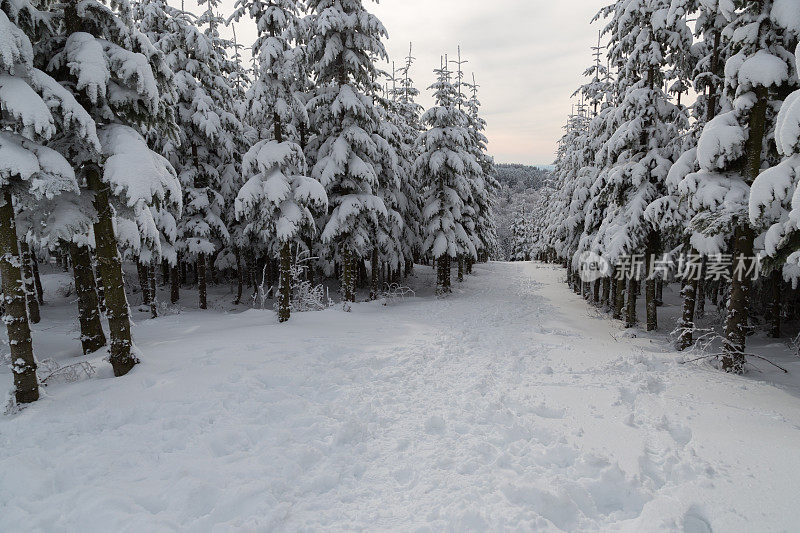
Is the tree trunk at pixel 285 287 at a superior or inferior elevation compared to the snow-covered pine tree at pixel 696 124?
inferior

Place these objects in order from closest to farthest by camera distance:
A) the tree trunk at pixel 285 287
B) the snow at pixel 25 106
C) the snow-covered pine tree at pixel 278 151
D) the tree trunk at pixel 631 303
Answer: the snow at pixel 25 106 → the snow-covered pine tree at pixel 278 151 → the tree trunk at pixel 285 287 → the tree trunk at pixel 631 303

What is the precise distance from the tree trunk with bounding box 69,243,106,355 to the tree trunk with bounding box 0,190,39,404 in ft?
12.5

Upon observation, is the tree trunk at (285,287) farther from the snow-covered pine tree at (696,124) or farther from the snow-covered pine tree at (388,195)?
the snow-covered pine tree at (696,124)

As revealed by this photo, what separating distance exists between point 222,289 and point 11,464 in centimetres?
2622

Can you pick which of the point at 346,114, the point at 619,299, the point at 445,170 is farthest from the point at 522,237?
the point at 346,114

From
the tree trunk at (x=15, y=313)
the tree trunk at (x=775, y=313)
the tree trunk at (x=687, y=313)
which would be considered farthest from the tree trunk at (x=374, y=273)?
the tree trunk at (x=775, y=313)

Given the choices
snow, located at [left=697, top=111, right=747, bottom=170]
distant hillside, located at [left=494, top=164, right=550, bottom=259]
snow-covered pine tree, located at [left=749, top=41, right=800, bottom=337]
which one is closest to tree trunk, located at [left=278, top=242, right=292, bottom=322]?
snow, located at [left=697, top=111, right=747, bottom=170]

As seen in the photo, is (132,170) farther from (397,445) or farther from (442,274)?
(442,274)

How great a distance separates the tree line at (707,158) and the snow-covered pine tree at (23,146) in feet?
37.7

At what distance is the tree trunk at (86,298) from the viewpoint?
10.3 metres

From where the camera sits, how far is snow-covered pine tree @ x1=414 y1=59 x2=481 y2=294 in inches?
845

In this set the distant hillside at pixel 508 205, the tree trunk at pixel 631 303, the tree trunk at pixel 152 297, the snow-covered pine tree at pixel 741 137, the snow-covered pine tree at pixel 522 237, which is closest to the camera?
the snow-covered pine tree at pixel 741 137

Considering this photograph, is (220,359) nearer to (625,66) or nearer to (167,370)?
(167,370)

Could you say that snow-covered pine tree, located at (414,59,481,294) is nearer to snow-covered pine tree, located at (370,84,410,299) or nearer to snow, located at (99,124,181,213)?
snow-covered pine tree, located at (370,84,410,299)
